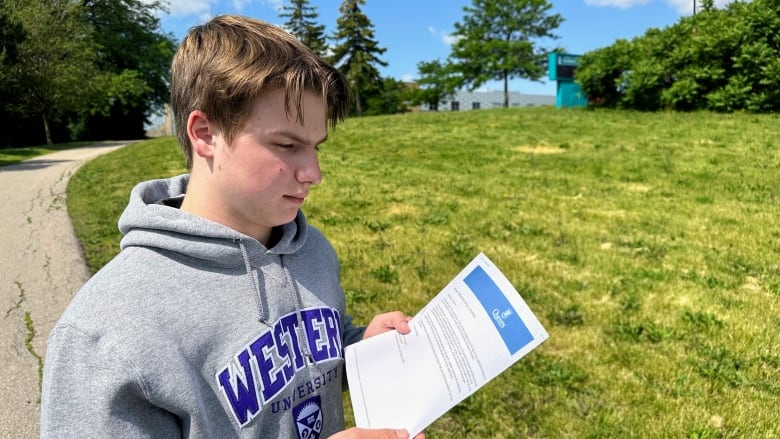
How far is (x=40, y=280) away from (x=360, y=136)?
1095 centimetres

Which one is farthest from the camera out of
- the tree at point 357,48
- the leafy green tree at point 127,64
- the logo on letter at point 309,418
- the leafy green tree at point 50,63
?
the tree at point 357,48

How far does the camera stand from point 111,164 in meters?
13.0

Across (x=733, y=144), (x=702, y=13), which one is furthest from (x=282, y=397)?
(x=702, y=13)

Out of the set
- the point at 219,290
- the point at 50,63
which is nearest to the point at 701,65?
the point at 219,290

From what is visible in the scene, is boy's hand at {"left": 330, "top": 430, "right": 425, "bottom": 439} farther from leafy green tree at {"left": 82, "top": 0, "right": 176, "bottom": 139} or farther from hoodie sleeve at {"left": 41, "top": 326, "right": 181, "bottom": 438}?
leafy green tree at {"left": 82, "top": 0, "right": 176, "bottom": 139}

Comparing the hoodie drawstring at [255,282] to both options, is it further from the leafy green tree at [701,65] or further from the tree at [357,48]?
the tree at [357,48]

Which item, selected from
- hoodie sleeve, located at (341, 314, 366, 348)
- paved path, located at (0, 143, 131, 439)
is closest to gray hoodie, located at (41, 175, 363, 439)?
hoodie sleeve, located at (341, 314, 366, 348)

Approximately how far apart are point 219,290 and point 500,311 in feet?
2.40

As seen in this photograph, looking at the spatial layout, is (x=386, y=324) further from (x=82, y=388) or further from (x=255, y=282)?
(x=82, y=388)

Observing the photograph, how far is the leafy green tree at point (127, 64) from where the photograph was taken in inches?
1318

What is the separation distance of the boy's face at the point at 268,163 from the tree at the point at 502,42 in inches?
1652

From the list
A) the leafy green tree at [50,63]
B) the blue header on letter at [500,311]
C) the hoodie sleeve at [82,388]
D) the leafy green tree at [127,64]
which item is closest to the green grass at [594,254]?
the blue header on letter at [500,311]

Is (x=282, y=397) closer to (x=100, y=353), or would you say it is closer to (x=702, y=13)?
(x=100, y=353)

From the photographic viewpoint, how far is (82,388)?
0.97 m
